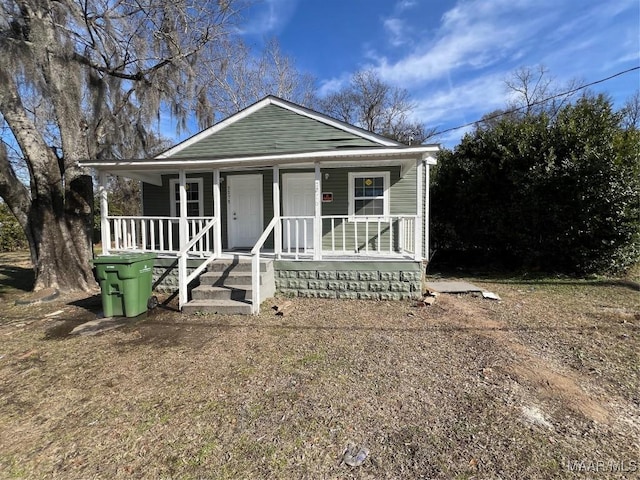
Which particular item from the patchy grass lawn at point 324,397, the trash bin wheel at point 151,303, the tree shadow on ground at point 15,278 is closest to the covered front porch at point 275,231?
the trash bin wheel at point 151,303

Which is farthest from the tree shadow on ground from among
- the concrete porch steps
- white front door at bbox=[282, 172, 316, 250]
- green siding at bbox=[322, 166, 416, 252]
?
green siding at bbox=[322, 166, 416, 252]

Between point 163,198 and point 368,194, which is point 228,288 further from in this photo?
point 163,198

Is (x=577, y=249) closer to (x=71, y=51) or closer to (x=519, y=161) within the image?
(x=519, y=161)

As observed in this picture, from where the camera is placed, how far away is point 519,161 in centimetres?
871

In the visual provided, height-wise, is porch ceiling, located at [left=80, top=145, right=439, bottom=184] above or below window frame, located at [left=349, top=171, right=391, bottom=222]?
above

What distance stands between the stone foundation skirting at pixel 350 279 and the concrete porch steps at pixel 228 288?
400 mm

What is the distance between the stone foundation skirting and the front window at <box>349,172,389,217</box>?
7.24ft

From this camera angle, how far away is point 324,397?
2.89 meters

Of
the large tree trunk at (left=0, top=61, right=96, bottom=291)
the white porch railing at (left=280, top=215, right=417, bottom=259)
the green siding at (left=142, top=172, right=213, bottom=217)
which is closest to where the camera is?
the large tree trunk at (left=0, top=61, right=96, bottom=291)

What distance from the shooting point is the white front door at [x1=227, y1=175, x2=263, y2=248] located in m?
8.55

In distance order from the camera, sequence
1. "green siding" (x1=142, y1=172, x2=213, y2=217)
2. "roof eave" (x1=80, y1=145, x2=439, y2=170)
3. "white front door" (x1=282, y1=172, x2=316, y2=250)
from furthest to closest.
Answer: "green siding" (x1=142, y1=172, x2=213, y2=217), "white front door" (x1=282, y1=172, x2=316, y2=250), "roof eave" (x1=80, y1=145, x2=439, y2=170)

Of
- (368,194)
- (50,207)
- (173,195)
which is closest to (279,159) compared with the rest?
(368,194)

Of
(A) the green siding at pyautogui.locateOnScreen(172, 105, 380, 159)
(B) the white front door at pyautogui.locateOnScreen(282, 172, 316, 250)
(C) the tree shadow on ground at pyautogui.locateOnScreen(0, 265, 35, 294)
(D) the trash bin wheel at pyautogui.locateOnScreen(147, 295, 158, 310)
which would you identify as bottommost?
(D) the trash bin wheel at pyautogui.locateOnScreen(147, 295, 158, 310)

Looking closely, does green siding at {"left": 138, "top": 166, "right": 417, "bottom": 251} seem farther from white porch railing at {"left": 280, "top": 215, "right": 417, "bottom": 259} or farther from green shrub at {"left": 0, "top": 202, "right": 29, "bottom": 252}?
green shrub at {"left": 0, "top": 202, "right": 29, "bottom": 252}
